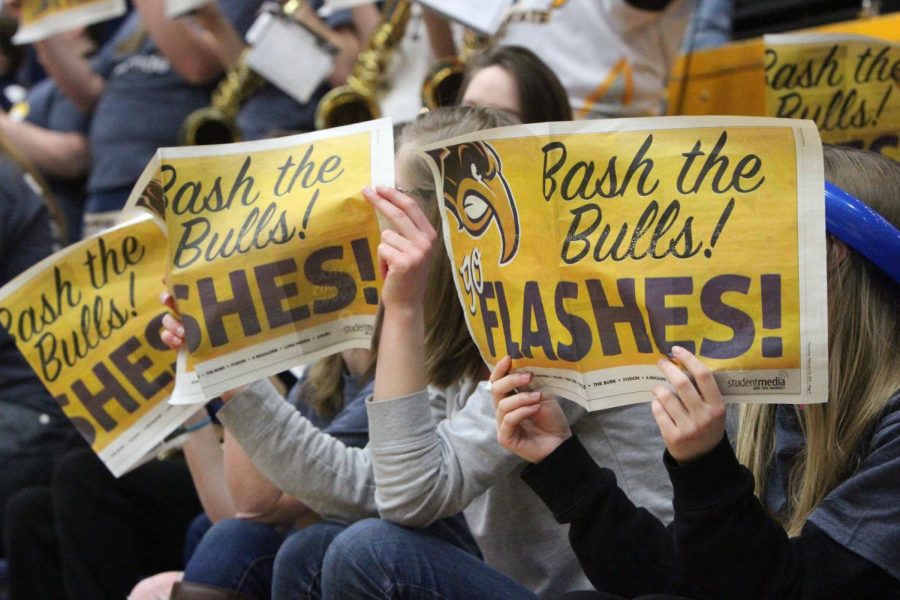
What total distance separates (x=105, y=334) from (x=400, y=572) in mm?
648

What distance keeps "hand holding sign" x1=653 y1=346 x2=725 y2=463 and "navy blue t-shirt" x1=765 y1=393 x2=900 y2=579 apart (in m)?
0.15

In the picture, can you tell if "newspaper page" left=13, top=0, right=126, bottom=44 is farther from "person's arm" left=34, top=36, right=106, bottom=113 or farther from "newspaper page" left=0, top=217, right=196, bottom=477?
"newspaper page" left=0, top=217, right=196, bottom=477

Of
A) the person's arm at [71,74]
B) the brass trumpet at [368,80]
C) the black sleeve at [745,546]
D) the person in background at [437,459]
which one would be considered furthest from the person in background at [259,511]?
the person's arm at [71,74]

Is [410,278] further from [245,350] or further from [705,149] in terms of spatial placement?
[705,149]

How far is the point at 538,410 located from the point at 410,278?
25 cm

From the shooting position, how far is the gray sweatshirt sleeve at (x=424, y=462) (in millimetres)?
1599

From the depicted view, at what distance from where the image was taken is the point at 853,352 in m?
1.33

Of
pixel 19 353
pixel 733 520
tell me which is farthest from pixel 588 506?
pixel 19 353

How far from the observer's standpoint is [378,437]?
1.61 meters

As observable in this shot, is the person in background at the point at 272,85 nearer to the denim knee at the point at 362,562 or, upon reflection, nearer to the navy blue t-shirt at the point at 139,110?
the navy blue t-shirt at the point at 139,110

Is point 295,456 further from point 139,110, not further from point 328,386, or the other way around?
point 139,110

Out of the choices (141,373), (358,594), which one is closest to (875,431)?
(358,594)

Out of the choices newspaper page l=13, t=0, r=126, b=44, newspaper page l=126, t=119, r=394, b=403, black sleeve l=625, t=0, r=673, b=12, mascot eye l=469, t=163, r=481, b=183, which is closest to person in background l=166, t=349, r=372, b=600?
newspaper page l=126, t=119, r=394, b=403

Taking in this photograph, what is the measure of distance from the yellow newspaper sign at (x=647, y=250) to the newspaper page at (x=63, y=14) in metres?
2.35
